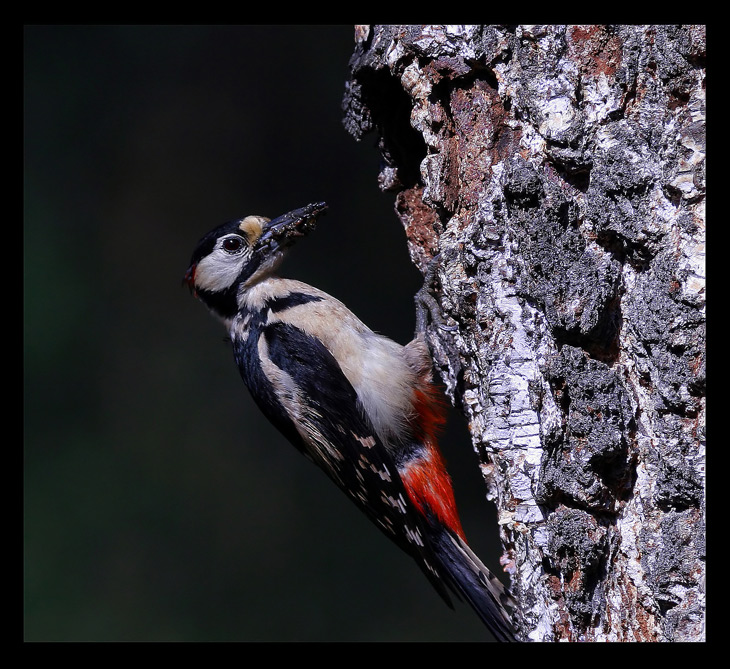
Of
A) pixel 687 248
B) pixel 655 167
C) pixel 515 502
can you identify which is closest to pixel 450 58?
pixel 655 167

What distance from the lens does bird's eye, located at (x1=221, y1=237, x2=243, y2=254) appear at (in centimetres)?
242

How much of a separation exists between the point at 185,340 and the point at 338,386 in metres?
2.28

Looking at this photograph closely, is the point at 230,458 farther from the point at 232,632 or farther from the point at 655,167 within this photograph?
the point at 655,167

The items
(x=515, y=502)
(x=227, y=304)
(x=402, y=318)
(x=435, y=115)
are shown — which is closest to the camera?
(x=515, y=502)

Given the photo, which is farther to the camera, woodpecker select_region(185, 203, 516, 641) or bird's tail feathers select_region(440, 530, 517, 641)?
woodpecker select_region(185, 203, 516, 641)

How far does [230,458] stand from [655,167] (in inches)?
132

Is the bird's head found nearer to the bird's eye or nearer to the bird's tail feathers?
the bird's eye

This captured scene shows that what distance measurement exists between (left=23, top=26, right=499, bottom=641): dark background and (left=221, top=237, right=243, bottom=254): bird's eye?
165 cm

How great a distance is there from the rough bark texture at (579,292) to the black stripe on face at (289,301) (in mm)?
623

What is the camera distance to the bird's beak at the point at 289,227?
2359 millimetres

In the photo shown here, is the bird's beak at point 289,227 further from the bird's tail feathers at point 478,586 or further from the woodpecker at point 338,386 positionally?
the bird's tail feathers at point 478,586

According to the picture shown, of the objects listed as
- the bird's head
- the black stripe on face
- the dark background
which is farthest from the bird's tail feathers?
the dark background

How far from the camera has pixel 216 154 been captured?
436cm

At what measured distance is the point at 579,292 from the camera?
4.69ft
